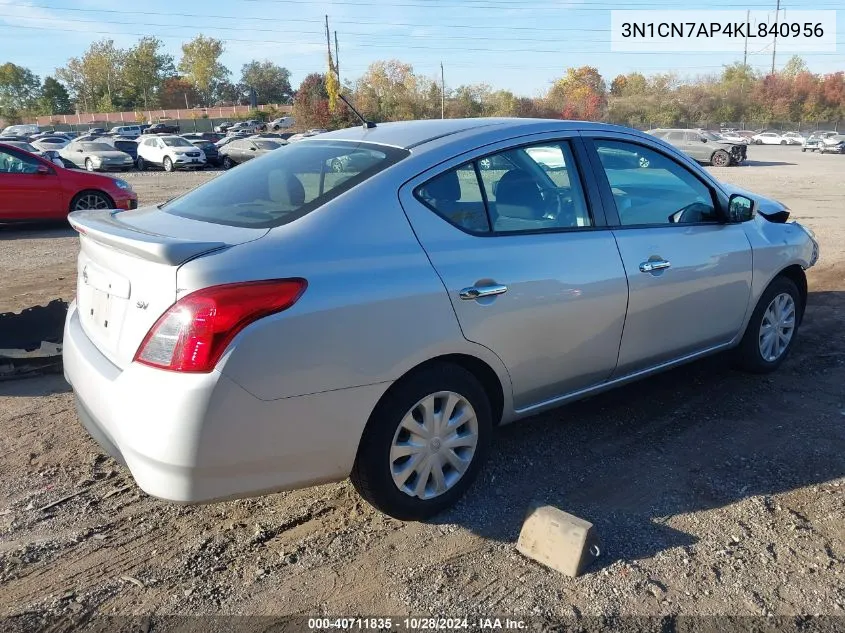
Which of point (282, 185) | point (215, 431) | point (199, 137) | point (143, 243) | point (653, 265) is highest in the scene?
point (199, 137)

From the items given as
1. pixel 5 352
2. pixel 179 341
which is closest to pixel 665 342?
pixel 179 341

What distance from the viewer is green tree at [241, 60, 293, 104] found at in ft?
379

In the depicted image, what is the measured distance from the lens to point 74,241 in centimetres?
1060

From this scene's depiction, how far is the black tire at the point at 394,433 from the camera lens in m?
2.85

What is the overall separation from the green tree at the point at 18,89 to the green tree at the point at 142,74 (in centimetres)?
1651

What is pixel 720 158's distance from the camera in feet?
104

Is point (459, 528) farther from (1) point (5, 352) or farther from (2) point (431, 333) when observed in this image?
(1) point (5, 352)

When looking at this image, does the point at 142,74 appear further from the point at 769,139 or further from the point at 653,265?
the point at 653,265

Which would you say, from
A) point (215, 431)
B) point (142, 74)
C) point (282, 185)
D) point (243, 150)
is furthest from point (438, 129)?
point (142, 74)

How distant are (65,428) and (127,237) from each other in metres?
1.85

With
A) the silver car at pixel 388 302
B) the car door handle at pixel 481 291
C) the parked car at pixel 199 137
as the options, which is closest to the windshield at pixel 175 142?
the parked car at pixel 199 137

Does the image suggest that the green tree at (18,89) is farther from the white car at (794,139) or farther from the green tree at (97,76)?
the white car at (794,139)

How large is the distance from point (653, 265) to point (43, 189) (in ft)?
35.0

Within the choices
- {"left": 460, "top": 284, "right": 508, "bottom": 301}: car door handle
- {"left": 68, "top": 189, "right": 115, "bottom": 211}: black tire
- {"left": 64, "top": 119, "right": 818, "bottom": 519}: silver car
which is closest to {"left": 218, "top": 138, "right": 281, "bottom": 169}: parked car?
{"left": 68, "top": 189, "right": 115, "bottom": 211}: black tire
